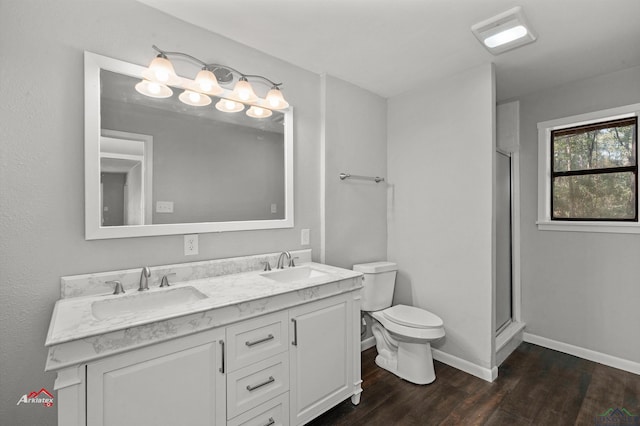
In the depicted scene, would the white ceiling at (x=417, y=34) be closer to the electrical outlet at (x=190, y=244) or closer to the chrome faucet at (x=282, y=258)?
the electrical outlet at (x=190, y=244)

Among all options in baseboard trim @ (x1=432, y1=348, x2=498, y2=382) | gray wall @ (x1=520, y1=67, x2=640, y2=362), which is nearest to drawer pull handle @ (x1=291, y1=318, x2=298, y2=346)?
baseboard trim @ (x1=432, y1=348, x2=498, y2=382)

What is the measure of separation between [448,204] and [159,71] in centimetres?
227

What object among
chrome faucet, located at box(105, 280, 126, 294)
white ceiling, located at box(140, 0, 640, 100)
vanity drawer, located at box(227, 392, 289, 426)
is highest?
white ceiling, located at box(140, 0, 640, 100)

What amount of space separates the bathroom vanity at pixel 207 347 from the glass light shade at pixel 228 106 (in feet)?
3.25

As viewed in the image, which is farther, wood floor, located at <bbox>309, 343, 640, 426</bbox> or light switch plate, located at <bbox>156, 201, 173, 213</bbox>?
wood floor, located at <bbox>309, 343, 640, 426</bbox>

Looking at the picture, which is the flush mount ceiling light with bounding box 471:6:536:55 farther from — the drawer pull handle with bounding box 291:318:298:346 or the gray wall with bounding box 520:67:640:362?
the drawer pull handle with bounding box 291:318:298:346

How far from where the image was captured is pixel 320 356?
5.71 ft

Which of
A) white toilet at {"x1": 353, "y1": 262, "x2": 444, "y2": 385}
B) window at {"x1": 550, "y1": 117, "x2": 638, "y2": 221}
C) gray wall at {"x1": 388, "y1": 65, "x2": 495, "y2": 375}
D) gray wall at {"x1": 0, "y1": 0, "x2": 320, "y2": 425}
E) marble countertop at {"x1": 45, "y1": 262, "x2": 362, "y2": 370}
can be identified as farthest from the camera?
window at {"x1": 550, "y1": 117, "x2": 638, "y2": 221}

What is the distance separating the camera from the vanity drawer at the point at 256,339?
1.38m

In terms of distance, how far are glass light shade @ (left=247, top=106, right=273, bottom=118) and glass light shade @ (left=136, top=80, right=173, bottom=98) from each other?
51 cm

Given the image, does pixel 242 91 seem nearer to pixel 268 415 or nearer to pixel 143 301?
pixel 143 301

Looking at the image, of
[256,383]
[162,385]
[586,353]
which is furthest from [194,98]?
[586,353]

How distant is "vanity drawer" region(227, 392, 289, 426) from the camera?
4.63ft

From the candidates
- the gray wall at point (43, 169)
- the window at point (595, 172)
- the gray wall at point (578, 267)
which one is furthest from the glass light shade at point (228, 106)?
the window at point (595, 172)
